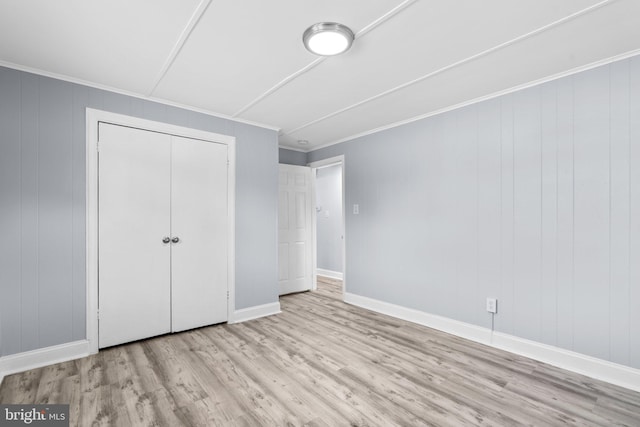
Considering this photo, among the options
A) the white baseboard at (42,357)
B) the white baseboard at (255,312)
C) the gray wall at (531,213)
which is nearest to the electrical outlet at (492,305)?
the gray wall at (531,213)

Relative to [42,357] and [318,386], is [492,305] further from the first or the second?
[42,357]

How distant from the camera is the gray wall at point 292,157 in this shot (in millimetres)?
5152

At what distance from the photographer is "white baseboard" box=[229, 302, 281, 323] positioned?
369 centimetres

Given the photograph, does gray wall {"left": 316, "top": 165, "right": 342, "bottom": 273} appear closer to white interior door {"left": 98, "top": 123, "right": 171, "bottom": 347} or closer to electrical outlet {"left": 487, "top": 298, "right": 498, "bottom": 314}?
electrical outlet {"left": 487, "top": 298, "right": 498, "bottom": 314}

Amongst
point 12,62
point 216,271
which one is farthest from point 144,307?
point 12,62

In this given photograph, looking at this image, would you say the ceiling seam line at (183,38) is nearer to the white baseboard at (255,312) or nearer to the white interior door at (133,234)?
the white interior door at (133,234)

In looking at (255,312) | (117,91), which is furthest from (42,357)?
(117,91)

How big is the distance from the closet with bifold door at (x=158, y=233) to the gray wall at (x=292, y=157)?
5.23ft

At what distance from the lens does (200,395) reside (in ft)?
7.08

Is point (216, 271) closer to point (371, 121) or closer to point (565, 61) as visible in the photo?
point (371, 121)

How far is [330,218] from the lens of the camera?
6.68m

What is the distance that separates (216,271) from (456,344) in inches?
107

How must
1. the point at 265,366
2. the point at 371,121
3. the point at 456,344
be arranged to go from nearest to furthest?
the point at 265,366, the point at 456,344, the point at 371,121

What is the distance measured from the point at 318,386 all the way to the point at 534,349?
197 cm
